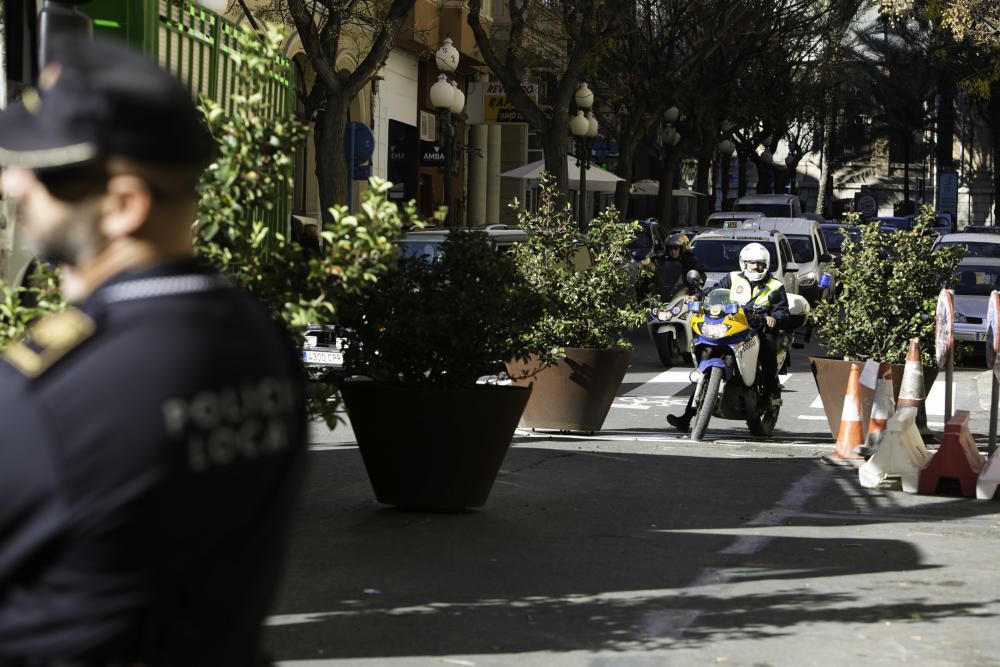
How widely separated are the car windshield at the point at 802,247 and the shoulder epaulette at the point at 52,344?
2796cm

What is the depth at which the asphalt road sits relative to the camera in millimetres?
6254

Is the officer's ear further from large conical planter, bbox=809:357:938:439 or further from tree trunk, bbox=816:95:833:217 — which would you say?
tree trunk, bbox=816:95:833:217

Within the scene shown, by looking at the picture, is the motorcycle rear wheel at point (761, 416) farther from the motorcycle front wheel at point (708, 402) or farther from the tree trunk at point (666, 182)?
the tree trunk at point (666, 182)

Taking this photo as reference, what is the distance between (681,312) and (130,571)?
58.2 ft

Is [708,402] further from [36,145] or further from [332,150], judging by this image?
[36,145]

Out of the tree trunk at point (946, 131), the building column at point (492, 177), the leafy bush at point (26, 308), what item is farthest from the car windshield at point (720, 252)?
the tree trunk at point (946, 131)

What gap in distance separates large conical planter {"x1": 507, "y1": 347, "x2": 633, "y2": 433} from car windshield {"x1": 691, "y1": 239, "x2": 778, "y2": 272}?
12.4 meters

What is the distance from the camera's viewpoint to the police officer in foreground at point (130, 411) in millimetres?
1932

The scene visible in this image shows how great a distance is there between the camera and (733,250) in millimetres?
25703

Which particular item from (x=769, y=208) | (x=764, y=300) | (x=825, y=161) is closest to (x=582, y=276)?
(x=764, y=300)

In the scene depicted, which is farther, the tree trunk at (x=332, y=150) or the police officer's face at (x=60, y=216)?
the tree trunk at (x=332, y=150)

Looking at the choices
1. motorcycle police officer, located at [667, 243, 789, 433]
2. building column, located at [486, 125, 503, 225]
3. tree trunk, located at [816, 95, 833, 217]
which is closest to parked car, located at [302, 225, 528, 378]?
motorcycle police officer, located at [667, 243, 789, 433]

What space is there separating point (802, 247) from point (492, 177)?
1586 centimetres

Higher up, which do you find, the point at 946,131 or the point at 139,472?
the point at 946,131
